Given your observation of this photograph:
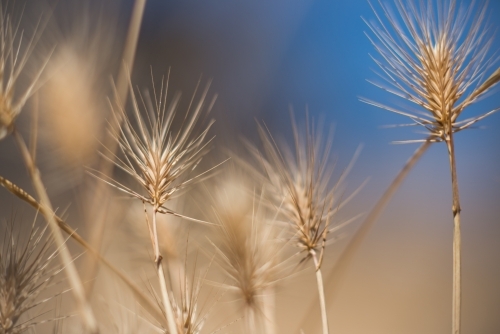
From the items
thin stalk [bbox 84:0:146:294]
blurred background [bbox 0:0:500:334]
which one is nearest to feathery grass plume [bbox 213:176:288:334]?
blurred background [bbox 0:0:500:334]

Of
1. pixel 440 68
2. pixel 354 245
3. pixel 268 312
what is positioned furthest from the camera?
pixel 354 245

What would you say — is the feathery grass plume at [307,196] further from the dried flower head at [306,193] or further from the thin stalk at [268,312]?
the thin stalk at [268,312]

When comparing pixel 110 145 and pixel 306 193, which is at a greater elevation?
pixel 110 145

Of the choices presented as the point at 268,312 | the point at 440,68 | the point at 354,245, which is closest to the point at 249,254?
the point at 268,312

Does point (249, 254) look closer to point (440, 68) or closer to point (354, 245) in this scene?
point (354, 245)

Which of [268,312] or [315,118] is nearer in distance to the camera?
[268,312]

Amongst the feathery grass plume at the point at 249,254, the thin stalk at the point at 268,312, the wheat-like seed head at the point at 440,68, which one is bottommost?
the thin stalk at the point at 268,312

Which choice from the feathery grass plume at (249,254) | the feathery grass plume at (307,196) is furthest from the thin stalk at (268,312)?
the feathery grass plume at (307,196)

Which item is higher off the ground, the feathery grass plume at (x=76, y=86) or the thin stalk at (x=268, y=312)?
the feathery grass plume at (x=76, y=86)

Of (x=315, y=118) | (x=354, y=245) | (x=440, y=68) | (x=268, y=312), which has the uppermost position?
(x=315, y=118)
